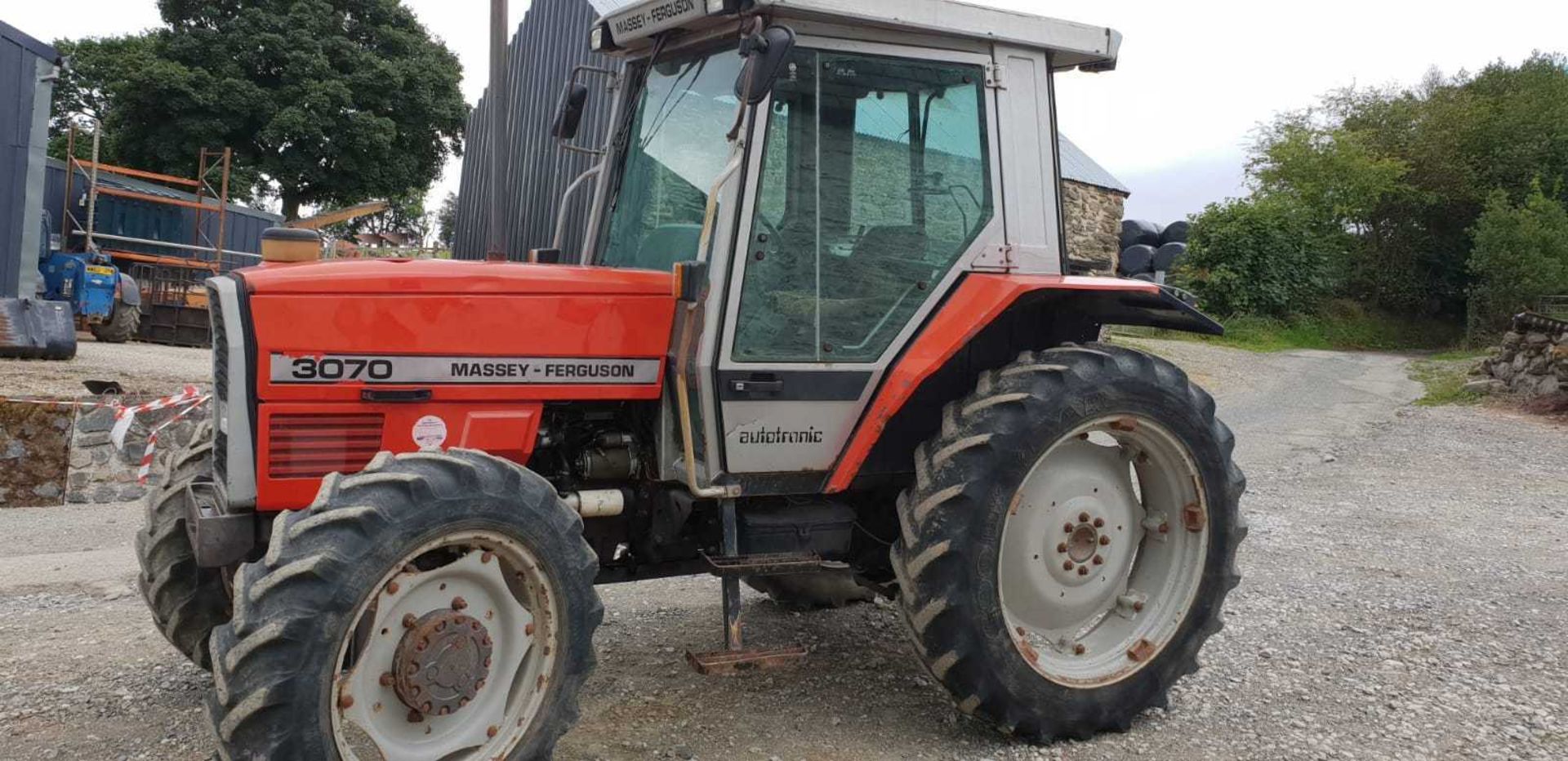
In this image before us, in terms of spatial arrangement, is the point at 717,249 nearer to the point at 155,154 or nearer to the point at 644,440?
the point at 644,440

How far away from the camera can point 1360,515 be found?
8305 mm

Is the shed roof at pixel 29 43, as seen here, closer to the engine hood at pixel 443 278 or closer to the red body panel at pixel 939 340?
the engine hood at pixel 443 278

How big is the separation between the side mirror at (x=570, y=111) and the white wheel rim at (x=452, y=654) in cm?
201

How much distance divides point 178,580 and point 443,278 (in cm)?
141

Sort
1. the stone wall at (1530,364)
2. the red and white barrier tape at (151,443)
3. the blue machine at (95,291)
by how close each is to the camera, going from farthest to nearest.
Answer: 1. the blue machine at (95,291)
2. the stone wall at (1530,364)
3. the red and white barrier tape at (151,443)

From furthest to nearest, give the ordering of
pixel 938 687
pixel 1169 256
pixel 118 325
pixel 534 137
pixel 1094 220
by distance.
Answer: pixel 1169 256 < pixel 1094 220 < pixel 118 325 < pixel 534 137 < pixel 938 687

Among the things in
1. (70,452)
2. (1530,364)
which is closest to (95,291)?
(70,452)

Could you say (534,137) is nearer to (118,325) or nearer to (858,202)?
(118,325)

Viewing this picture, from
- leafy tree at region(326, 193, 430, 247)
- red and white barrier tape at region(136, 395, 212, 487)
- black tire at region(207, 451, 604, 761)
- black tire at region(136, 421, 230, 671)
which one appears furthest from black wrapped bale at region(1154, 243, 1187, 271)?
leafy tree at region(326, 193, 430, 247)

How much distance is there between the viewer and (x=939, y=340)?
3.87 m

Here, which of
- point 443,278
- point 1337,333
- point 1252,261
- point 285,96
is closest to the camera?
point 443,278

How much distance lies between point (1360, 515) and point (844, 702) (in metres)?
5.69

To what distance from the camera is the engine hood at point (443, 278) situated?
3.30 m

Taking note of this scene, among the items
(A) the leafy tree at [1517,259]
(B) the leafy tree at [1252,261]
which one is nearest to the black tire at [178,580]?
(B) the leafy tree at [1252,261]
